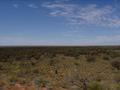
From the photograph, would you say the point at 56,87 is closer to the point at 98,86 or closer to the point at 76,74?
the point at 76,74

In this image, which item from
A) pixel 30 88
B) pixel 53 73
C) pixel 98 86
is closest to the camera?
pixel 98 86

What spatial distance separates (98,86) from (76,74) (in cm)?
238

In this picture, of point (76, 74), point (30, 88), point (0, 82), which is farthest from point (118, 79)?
point (0, 82)

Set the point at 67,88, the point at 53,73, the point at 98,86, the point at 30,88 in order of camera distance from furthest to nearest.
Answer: the point at 53,73, the point at 67,88, the point at 30,88, the point at 98,86

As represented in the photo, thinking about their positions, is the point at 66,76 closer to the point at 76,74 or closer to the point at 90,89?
the point at 76,74

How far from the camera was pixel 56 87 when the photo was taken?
12141 mm

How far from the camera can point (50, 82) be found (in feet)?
42.3

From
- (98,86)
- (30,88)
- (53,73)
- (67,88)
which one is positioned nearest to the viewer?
(98,86)

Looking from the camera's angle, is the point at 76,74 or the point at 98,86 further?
the point at 76,74

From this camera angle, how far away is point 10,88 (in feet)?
37.7

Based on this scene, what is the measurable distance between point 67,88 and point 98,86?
2220 millimetres

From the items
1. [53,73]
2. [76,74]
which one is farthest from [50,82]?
[76,74]

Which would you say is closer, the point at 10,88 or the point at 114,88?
the point at 114,88

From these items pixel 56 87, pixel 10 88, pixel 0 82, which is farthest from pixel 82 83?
pixel 0 82
